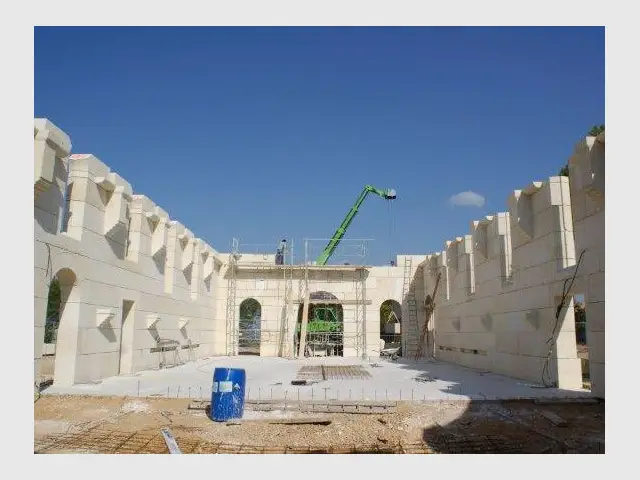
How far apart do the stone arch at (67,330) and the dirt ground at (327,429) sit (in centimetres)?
172

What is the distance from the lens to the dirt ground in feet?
20.8

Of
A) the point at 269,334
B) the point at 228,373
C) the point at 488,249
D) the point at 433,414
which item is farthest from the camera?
the point at 269,334

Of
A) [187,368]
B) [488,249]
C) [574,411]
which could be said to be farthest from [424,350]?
[574,411]

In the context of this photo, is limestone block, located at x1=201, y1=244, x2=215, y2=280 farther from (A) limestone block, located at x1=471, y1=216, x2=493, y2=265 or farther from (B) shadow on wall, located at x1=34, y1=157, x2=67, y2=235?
(B) shadow on wall, located at x1=34, y1=157, x2=67, y2=235

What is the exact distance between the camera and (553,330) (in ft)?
38.4

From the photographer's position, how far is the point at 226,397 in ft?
25.8

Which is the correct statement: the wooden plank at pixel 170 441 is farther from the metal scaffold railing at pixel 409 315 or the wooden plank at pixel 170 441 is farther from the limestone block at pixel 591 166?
the metal scaffold railing at pixel 409 315

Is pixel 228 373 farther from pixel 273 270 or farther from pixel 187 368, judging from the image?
pixel 273 270

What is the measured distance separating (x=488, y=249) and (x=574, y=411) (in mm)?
7842

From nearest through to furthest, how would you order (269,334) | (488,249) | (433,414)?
(433,414)
(488,249)
(269,334)

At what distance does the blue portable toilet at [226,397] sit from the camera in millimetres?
7852

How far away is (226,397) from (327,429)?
1686 mm

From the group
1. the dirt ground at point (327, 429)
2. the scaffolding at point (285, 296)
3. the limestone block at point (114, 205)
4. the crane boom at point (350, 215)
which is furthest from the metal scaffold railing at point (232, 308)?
the dirt ground at point (327, 429)

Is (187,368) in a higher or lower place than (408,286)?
lower
